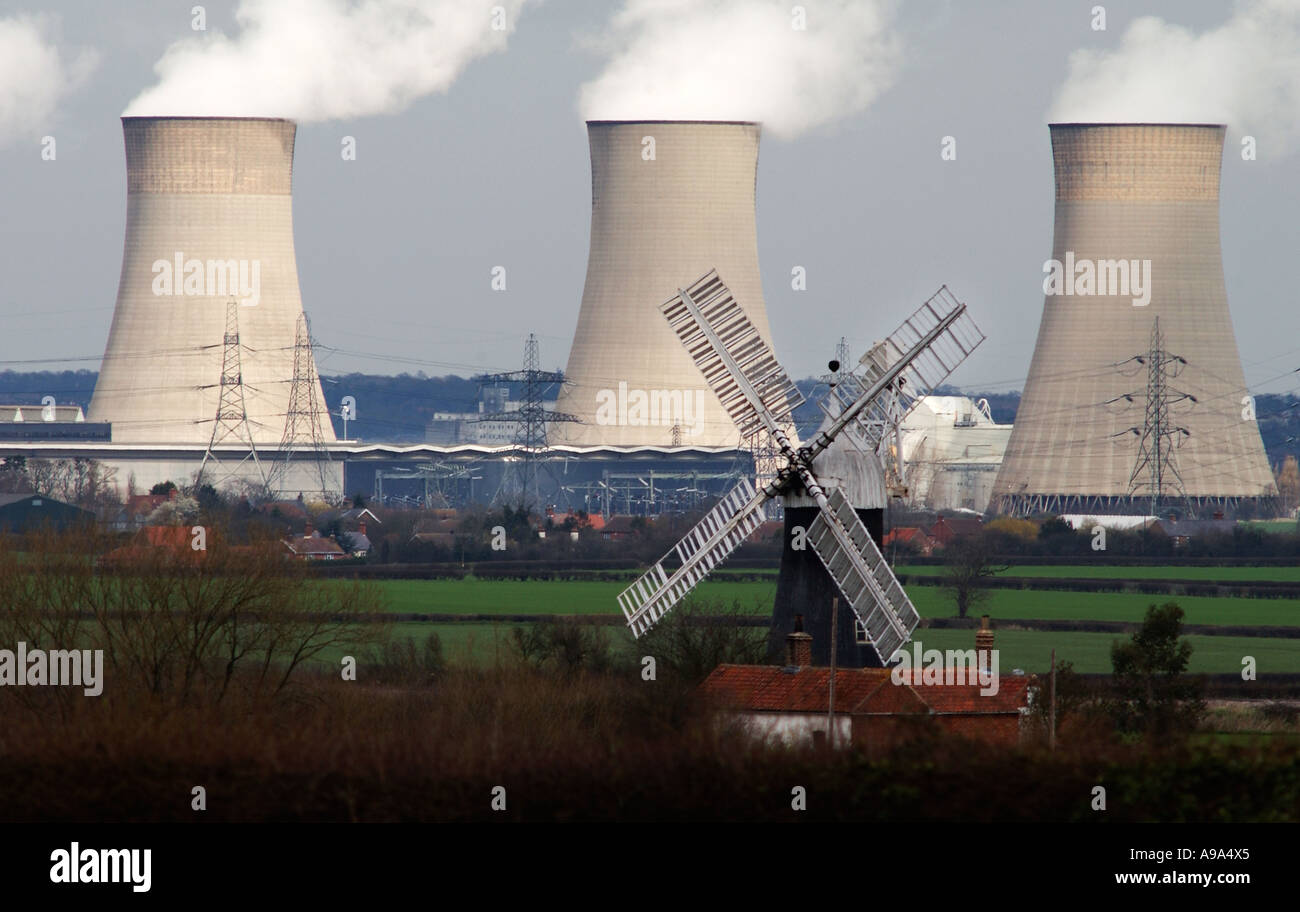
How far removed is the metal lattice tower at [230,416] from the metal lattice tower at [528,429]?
5.06 m

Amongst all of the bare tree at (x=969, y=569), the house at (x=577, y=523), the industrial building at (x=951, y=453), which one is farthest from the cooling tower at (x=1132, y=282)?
the industrial building at (x=951, y=453)

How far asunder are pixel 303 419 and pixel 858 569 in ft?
106

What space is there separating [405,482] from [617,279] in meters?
24.3

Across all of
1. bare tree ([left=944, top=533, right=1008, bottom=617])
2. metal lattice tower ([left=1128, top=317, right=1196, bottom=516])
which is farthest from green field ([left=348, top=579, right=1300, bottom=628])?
metal lattice tower ([left=1128, top=317, right=1196, bottom=516])

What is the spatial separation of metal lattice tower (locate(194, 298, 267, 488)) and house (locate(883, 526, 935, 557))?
12.4 metres

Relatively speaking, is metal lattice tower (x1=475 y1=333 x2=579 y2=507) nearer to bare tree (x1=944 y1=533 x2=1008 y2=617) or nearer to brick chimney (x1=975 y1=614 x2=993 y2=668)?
bare tree (x1=944 y1=533 x2=1008 y2=617)

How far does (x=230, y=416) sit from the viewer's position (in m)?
42.1

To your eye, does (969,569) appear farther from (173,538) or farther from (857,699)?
(857,699)

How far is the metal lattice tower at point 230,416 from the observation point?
3825 cm

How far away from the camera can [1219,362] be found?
35.7m

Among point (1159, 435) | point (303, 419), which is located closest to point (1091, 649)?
point (1159, 435)

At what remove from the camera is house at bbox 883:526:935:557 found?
3119cm
